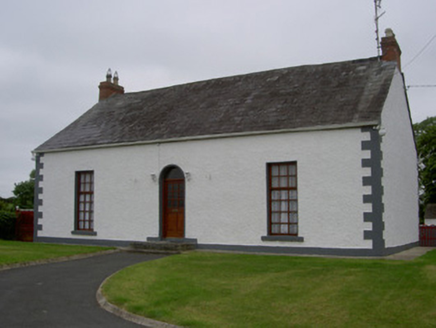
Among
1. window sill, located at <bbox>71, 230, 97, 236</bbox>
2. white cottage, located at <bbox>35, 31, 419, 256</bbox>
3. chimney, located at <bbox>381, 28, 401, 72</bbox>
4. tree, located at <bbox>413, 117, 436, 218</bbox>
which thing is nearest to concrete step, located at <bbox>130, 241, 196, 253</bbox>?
white cottage, located at <bbox>35, 31, 419, 256</bbox>

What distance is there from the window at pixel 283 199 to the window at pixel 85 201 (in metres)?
7.73

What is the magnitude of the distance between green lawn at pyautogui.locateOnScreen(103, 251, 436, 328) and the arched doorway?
14.8 ft

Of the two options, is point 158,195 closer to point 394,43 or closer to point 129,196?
point 129,196

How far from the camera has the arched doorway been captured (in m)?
17.9

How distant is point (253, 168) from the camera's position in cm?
Answer: 1641

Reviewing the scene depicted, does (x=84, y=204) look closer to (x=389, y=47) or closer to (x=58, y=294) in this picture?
(x=58, y=294)

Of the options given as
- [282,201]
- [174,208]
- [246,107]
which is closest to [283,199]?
[282,201]

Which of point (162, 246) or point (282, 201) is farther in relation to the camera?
point (162, 246)

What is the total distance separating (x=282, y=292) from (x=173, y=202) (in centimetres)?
912

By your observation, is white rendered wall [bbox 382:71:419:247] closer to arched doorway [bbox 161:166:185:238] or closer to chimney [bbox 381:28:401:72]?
chimney [bbox 381:28:401:72]

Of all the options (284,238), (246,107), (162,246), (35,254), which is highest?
(246,107)

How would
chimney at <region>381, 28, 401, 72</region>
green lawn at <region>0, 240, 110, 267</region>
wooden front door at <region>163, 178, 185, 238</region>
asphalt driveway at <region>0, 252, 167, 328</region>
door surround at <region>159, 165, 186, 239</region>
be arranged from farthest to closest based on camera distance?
door surround at <region>159, 165, 186, 239</region> < wooden front door at <region>163, 178, 185, 238</region> < chimney at <region>381, 28, 401, 72</region> < green lawn at <region>0, 240, 110, 267</region> < asphalt driveway at <region>0, 252, 167, 328</region>

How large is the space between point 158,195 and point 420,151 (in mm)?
29606

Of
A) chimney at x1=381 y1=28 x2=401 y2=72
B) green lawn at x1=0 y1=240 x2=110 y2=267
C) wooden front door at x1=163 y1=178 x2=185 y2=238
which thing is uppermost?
chimney at x1=381 y1=28 x2=401 y2=72
